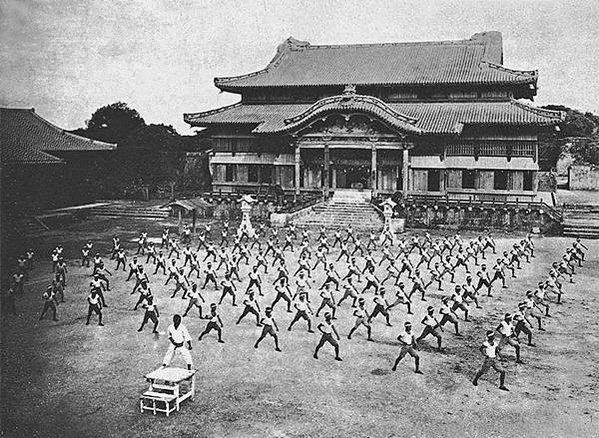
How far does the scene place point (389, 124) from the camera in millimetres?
28859

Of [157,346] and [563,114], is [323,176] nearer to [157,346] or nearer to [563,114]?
[563,114]

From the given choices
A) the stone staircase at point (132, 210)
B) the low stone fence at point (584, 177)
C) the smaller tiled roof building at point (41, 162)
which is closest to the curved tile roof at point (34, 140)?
the smaller tiled roof building at point (41, 162)

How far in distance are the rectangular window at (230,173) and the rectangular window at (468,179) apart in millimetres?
12850

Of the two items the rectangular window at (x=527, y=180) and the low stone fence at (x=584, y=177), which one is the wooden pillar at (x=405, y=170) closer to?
the rectangular window at (x=527, y=180)

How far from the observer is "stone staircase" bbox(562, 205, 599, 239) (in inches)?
994

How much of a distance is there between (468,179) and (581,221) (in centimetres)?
579

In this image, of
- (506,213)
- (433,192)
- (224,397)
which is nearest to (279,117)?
(433,192)

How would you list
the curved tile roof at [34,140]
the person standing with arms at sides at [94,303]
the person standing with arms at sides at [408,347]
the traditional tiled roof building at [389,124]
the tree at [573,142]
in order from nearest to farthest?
the person standing with arms at sides at [408,347], the person standing with arms at sides at [94,303], the curved tile roof at [34,140], the traditional tiled roof building at [389,124], the tree at [573,142]

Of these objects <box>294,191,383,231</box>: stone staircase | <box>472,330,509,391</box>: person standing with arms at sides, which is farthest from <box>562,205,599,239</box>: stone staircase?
<box>472,330,509,391</box>: person standing with arms at sides

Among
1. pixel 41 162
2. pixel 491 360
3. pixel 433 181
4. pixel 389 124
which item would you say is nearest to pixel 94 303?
pixel 41 162

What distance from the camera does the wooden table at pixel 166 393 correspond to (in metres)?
8.16

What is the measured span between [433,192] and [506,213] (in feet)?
15.6

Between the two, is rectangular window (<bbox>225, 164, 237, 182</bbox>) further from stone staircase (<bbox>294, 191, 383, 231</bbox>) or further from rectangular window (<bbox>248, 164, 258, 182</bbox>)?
stone staircase (<bbox>294, 191, 383, 231</bbox>)

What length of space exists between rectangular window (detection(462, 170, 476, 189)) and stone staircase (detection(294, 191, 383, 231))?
5.28 meters
